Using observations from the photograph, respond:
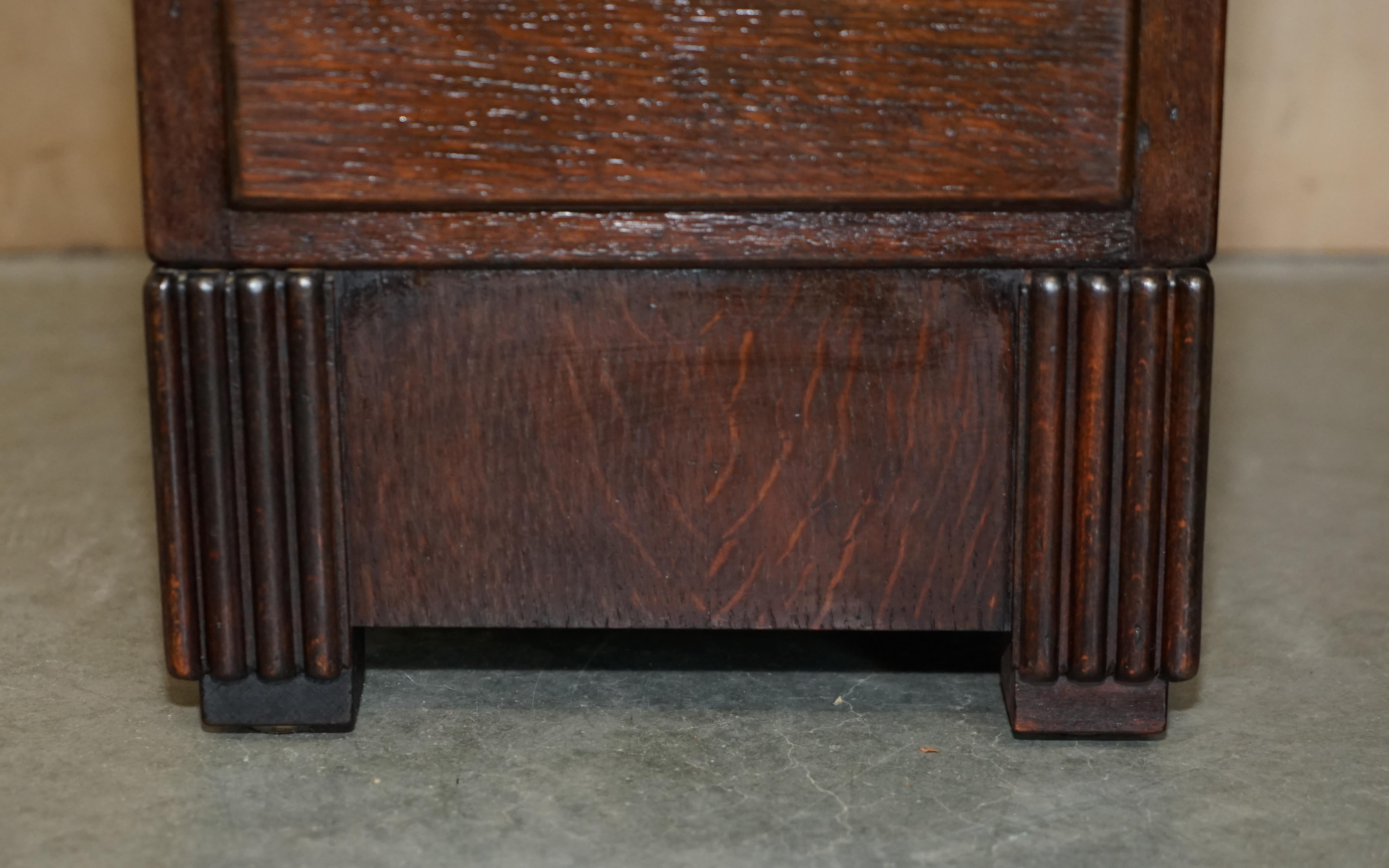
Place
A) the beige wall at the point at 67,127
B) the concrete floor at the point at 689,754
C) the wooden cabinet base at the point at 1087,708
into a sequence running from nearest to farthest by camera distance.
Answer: the concrete floor at the point at 689,754 < the wooden cabinet base at the point at 1087,708 < the beige wall at the point at 67,127

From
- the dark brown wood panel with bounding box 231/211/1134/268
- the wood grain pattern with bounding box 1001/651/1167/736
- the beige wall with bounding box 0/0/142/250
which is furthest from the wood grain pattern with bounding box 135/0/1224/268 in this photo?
the beige wall with bounding box 0/0/142/250

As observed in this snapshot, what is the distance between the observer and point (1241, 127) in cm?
411

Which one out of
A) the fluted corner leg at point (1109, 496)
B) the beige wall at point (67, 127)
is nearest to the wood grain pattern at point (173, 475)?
the fluted corner leg at point (1109, 496)

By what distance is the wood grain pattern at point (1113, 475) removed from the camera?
2.92ft

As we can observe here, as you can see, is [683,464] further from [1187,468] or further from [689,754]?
[1187,468]

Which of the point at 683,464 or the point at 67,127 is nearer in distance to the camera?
the point at 683,464

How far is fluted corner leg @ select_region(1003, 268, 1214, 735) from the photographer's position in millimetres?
892

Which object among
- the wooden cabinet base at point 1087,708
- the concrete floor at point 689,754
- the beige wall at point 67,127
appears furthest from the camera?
the beige wall at point 67,127

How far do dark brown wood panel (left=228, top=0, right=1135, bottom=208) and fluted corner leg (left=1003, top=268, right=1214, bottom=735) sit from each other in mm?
69

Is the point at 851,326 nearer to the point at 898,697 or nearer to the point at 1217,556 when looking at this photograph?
the point at 898,697

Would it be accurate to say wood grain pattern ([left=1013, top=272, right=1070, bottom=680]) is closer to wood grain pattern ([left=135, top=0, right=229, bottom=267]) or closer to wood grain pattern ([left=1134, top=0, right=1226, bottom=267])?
wood grain pattern ([left=1134, top=0, right=1226, bottom=267])

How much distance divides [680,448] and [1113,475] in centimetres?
26

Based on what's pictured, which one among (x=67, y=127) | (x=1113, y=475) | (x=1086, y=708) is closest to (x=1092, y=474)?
(x=1113, y=475)

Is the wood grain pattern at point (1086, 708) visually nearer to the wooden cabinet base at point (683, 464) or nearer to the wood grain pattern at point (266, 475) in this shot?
the wooden cabinet base at point (683, 464)
